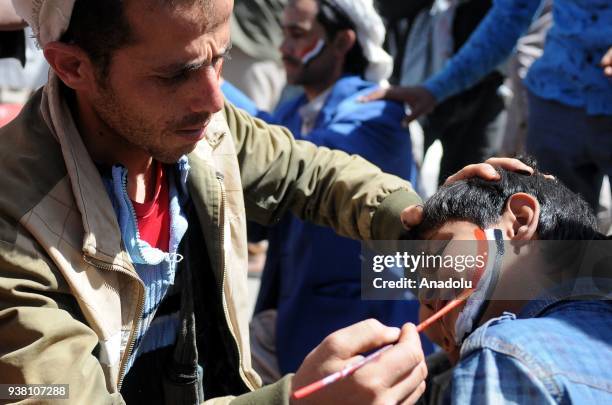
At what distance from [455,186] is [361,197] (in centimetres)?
33

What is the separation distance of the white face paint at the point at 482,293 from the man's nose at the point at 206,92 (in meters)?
0.66

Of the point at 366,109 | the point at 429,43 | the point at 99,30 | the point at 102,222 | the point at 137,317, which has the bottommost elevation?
the point at 429,43

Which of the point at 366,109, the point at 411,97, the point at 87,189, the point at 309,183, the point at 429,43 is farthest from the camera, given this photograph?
the point at 429,43

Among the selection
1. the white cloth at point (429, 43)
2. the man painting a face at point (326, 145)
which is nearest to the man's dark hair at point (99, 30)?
the man painting a face at point (326, 145)

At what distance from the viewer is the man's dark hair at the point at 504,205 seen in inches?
78.0

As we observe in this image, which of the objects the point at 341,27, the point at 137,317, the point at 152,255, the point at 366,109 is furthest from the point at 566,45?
the point at 137,317

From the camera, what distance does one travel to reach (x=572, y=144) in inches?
131

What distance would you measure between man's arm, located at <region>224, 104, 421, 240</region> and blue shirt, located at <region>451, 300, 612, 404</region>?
658 mm

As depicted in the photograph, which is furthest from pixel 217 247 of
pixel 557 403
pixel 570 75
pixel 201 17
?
pixel 570 75

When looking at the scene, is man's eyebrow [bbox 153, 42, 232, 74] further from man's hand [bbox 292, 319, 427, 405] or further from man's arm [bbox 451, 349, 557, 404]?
man's arm [bbox 451, 349, 557, 404]

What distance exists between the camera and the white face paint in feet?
6.30

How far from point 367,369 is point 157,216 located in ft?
2.44

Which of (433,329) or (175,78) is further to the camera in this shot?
(433,329)

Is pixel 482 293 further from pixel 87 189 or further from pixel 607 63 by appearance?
pixel 607 63
